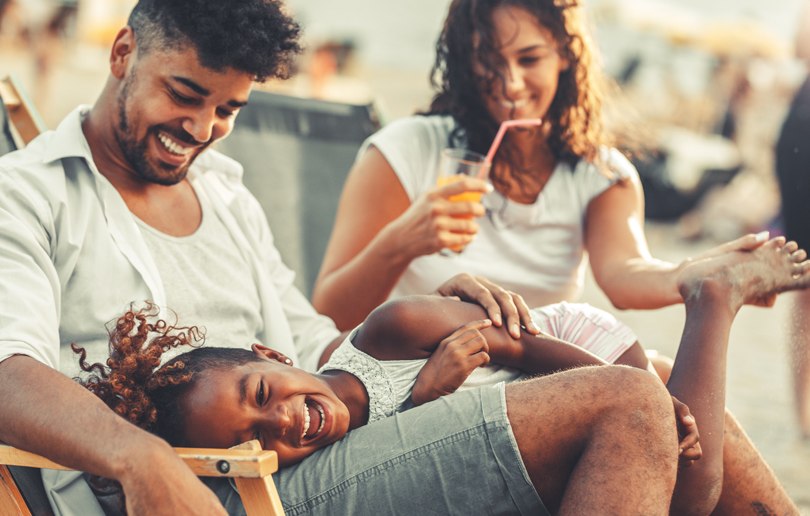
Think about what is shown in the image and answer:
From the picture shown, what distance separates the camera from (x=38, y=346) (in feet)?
4.41

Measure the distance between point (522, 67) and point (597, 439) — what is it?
1443mm

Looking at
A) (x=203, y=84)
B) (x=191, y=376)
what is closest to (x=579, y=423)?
(x=191, y=376)

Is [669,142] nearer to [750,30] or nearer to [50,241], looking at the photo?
[750,30]

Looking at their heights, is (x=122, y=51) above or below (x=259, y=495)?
above

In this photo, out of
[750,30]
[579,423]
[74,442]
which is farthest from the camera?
[750,30]

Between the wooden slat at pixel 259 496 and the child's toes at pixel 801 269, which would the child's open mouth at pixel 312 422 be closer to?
the wooden slat at pixel 259 496

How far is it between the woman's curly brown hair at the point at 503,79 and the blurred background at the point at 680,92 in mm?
2243

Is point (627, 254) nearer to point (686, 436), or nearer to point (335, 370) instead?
point (686, 436)

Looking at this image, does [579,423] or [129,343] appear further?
[129,343]

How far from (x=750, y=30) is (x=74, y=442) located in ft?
36.7

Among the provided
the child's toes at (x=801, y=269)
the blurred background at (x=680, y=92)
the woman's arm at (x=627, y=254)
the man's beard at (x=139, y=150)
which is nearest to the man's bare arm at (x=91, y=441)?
the man's beard at (x=139, y=150)

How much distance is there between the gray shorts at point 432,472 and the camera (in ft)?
4.29

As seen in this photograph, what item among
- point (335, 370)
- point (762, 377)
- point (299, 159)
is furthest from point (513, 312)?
point (762, 377)

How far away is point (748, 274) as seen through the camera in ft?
5.90
